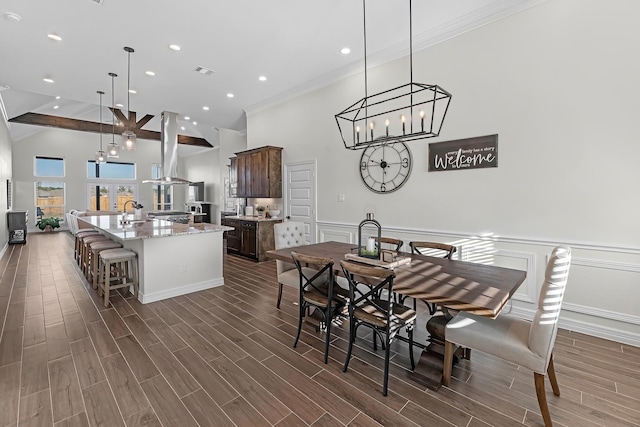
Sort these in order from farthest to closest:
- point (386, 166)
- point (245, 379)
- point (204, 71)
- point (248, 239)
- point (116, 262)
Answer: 1. point (248, 239)
2. point (204, 71)
3. point (386, 166)
4. point (116, 262)
5. point (245, 379)

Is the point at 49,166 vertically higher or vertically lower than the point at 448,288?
higher

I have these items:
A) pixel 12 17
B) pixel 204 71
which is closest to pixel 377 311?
pixel 204 71

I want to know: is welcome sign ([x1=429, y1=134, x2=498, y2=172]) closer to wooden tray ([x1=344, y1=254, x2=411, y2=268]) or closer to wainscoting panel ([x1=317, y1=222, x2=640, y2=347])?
wainscoting panel ([x1=317, y1=222, x2=640, y2=347])

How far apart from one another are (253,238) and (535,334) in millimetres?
5180

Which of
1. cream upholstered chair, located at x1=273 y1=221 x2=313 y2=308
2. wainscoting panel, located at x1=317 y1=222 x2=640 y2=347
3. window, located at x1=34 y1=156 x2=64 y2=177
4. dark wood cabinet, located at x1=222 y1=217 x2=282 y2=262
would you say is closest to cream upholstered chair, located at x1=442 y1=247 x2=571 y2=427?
wainscoting panel, located at x1=317 y1=222 x2=640 y2=347

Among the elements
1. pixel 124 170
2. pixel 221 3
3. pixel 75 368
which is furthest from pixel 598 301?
pixel 124 170

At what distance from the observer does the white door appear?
562cm

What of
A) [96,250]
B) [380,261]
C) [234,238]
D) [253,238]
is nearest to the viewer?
[380,261]

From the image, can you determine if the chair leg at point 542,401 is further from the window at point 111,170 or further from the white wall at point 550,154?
the window at point 111,170

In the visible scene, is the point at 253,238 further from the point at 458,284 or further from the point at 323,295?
the point at 458,284

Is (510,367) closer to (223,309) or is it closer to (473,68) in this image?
(223,309)

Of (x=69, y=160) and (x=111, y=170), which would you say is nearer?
(x=69, y=160)

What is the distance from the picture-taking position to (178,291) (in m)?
4.05

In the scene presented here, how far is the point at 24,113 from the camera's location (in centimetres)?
801
